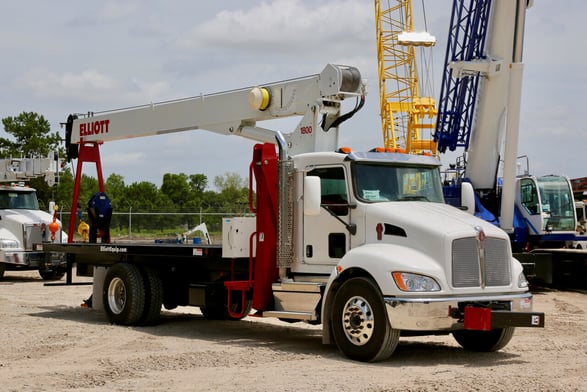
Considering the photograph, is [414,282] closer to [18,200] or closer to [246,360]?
[246,360]

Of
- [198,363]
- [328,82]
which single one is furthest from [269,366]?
[328,82]

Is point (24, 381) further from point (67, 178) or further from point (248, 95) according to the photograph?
point (67, 178)

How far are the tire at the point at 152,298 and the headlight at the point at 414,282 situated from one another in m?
5.01

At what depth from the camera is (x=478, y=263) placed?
35.9 feet

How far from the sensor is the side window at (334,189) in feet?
38.5

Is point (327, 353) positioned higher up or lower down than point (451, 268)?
lower down

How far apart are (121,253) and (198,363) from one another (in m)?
4.59

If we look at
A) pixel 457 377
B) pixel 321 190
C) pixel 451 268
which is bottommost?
pixel 457 377

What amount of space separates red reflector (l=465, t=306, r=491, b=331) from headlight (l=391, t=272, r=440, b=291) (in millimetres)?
462

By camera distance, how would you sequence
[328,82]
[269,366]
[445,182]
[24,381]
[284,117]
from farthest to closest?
[445,182], [284,117], [328,82], [269,366], [24,381]

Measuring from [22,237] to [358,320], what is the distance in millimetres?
16025

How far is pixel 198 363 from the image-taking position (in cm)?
1067

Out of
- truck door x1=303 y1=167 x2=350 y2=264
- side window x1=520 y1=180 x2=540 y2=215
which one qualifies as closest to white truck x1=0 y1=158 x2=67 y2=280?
side window x1=520 y1=180 x2=540 y2=215

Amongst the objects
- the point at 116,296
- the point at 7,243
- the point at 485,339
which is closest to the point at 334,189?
the point at 485,339
